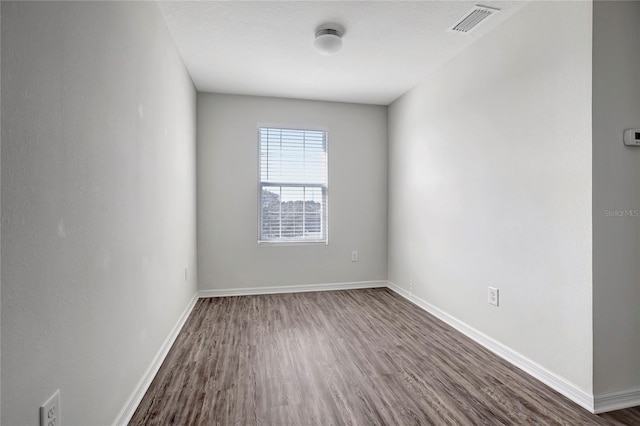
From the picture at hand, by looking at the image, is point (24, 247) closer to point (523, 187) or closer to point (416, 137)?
point (523, 187)

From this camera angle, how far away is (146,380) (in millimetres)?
1868

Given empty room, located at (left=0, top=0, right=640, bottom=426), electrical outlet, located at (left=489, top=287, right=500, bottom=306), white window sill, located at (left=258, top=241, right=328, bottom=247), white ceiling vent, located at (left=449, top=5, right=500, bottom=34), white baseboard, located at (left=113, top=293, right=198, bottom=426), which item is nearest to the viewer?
empty room, located at (left=0, top=0, right=640, bottom=426)

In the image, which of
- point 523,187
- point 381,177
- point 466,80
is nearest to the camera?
point 523,187

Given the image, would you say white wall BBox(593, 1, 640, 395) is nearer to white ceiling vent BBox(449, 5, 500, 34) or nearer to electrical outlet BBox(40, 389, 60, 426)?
white ceiling vent BBox(449, 5, 500, 34)

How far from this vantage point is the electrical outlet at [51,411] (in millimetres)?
968

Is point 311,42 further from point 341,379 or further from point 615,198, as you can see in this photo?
point 341,379

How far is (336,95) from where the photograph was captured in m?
3.85

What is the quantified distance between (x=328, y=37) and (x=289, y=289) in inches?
110

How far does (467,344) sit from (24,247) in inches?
107

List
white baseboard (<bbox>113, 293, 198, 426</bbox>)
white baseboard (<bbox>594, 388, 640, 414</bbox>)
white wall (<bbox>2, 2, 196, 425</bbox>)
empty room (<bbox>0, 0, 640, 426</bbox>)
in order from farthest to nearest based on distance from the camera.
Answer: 1. white baseboard (<bbox>594, 388, 640, 414</bbox>)
2. white baseboard (<bbox>113, 293, 198, 426</bbox>)
3. empty room (<bbox>0, 0, 640, 426</bbox>)
4. white wall (<bbox>2, 2, 196, 425</bbox>)

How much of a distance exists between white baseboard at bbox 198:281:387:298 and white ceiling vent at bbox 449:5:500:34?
2.97 meters

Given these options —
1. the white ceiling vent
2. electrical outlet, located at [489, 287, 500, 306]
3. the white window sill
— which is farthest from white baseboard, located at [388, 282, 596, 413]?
the white ceiling vent

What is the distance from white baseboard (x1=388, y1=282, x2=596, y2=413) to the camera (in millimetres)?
1745

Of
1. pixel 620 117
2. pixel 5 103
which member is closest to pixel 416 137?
pixel 620 117
